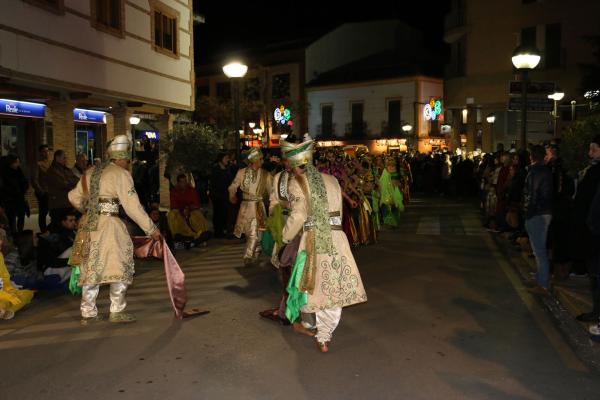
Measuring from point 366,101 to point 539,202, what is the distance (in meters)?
40.7

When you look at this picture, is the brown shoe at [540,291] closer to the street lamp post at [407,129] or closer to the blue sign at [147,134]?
the blue sign at [147,134]

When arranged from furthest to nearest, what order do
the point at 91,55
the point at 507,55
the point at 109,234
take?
the point at 507,55
the point at 91,55
the point at 109,234

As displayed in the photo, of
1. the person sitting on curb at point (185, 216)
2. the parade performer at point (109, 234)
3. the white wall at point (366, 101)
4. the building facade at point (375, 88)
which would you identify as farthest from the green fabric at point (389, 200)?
the white wall at point (366, 101)

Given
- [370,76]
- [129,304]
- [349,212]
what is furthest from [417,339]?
[370,76]

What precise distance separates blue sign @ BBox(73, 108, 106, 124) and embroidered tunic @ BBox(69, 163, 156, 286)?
39.7 feet

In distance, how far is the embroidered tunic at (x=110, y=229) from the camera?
6.45 m

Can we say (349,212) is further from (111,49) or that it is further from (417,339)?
(111,49)

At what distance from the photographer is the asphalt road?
15.7ft

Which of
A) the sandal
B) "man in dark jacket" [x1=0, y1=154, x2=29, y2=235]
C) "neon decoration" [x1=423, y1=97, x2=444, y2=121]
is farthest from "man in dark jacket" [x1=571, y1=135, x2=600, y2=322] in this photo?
"neon decoration" [x1=423, y1=97, x2=444, y2=121]

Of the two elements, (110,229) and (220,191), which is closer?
(110,229)

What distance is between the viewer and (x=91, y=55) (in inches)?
533

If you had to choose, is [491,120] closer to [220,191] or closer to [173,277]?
[220,191]

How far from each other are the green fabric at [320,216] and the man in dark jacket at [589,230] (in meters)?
2.60

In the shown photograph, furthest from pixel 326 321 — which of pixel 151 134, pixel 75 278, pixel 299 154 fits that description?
pixel 151 134
